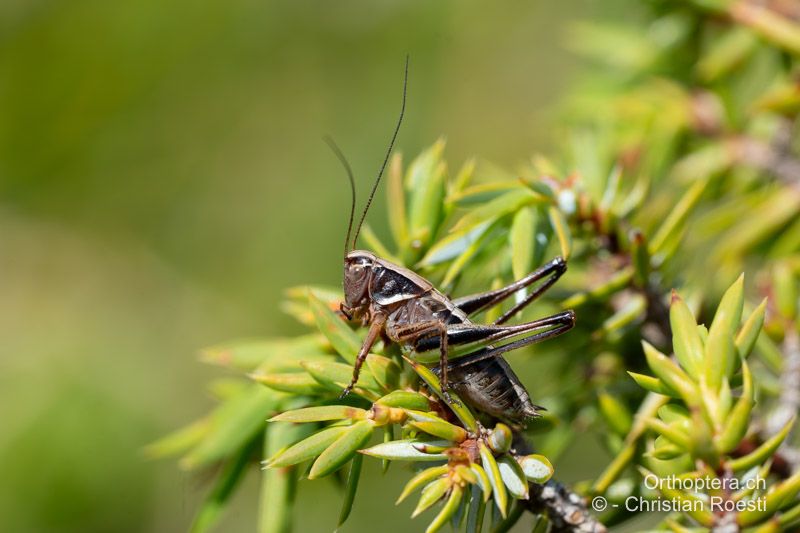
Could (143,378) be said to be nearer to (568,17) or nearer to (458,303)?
(458,303)

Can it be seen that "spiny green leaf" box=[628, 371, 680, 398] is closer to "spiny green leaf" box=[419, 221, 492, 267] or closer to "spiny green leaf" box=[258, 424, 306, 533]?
"spiny green leaf" box=[419, 221, 492, 267]

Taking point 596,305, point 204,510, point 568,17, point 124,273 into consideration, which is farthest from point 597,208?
point 568,17

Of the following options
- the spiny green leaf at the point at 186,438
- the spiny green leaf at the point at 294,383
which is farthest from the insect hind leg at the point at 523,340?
the spiny green leaf at the point at 186,438

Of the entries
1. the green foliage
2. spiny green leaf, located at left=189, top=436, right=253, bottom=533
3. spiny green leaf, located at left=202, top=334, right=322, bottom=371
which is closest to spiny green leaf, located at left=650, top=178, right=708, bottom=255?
the green foliage

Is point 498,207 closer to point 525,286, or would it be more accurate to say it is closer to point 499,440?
point 525,286

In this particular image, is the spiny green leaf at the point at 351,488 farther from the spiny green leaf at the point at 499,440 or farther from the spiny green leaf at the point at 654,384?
the spiny green leaf at the point at 654,384

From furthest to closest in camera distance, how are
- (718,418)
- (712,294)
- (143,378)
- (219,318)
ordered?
(219,318) < (143,378) < (712,294) < (718,418)

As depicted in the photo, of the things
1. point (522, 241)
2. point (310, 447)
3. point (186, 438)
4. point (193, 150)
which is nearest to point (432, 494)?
point (310, 447)
